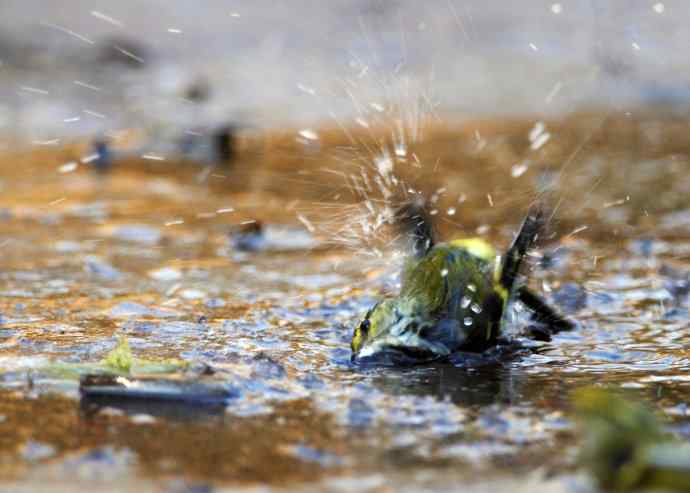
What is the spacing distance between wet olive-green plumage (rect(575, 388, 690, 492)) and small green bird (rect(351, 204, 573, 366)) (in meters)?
1.09

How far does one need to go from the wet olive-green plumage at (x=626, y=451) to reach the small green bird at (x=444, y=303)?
42.8 inches

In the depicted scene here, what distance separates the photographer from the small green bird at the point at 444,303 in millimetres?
3105

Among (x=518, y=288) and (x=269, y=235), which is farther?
(x=269, y=235)

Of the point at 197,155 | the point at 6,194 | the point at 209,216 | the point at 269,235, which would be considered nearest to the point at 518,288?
the point at 269,235

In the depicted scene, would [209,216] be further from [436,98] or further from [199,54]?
[199,54]

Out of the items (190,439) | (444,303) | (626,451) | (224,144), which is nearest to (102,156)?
(224,144)

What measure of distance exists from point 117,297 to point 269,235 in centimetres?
145

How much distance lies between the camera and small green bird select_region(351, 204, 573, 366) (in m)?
3.11

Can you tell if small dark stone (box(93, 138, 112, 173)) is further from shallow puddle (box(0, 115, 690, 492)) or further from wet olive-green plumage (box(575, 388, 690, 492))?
wet olive-green plumage (box(575, 388, 690, 492))

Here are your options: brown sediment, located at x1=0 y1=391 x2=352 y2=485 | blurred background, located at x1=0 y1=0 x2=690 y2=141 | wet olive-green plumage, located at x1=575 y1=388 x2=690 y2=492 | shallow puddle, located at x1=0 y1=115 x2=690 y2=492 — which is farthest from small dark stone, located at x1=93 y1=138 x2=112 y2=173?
wet olive-green plumage, located at x1=575 y1=388 x2=690 y2=492

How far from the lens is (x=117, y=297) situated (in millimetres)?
4031

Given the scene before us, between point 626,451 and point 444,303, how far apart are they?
1187 millimetres

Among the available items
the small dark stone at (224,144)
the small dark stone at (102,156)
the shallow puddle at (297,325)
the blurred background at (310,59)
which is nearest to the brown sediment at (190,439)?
the shallow puddle at (297,325)

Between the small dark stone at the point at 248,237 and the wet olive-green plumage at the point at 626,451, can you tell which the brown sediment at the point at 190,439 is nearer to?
the wet olive-green plumage at the point at 626,451
